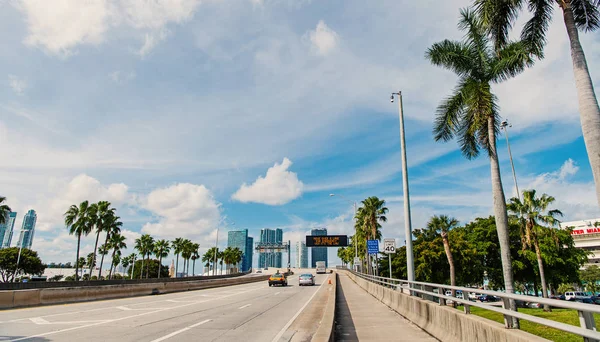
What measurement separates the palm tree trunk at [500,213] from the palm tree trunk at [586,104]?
17.8 ft

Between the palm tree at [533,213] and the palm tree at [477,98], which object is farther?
the palm tree at [533,213]

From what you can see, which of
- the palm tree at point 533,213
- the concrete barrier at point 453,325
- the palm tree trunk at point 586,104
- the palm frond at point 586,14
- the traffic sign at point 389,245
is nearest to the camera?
the concrete barrier at point 453,325

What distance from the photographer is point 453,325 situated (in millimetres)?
7773

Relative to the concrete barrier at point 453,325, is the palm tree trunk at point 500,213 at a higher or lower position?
higher

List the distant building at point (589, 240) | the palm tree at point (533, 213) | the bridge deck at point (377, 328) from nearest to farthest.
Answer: the bridge deck at point (377, 328) < the palm tree at point (533, 213) < the distant building at point (589, 240)

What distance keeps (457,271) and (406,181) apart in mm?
44339

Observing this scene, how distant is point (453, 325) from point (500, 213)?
834 cm

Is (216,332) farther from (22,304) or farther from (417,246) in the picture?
(417,246)

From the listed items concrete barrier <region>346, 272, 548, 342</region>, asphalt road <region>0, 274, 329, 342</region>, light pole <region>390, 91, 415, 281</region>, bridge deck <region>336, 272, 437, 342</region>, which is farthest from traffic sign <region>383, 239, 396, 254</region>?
asphalt road <region>0, 274, 329, 342</region>

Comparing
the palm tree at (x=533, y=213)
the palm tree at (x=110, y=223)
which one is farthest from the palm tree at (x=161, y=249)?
the palm tree at (x=533, y=213)

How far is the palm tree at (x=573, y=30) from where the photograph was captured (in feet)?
30.2

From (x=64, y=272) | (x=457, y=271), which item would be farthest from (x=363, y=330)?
(x=64, y=272)

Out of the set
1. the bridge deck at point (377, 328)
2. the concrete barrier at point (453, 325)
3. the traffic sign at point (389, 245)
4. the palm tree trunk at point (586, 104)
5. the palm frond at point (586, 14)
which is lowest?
the bridge deck at point (377, 328)

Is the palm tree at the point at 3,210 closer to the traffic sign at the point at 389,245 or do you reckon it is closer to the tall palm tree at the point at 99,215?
the tall palm tree at the point at 99,215
